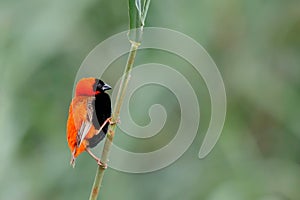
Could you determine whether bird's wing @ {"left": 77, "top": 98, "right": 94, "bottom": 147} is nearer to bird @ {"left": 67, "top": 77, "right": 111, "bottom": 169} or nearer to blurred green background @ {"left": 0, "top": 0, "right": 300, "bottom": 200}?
bird @ {"left": 67, "top": 77, "right": 111, "bottom": 169}

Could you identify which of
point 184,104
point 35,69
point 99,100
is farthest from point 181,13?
point 99,100

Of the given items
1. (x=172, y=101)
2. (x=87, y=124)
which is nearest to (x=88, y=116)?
(x=87, y=124)

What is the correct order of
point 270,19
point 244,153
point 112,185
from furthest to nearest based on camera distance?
point 270,19
point 244,153
point 112,185

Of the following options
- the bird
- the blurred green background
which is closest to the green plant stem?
the bird

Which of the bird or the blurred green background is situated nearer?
the bird

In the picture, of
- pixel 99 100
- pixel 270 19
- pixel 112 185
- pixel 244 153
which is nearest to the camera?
pixel 99 100

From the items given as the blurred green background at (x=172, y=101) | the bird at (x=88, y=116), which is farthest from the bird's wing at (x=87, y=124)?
the blurred green background at (x=172, y=101)

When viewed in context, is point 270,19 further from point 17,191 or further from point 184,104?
point 17,191

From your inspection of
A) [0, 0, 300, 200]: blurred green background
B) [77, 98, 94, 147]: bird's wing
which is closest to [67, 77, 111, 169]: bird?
[77, 98, 94, 147]: bird's wing
